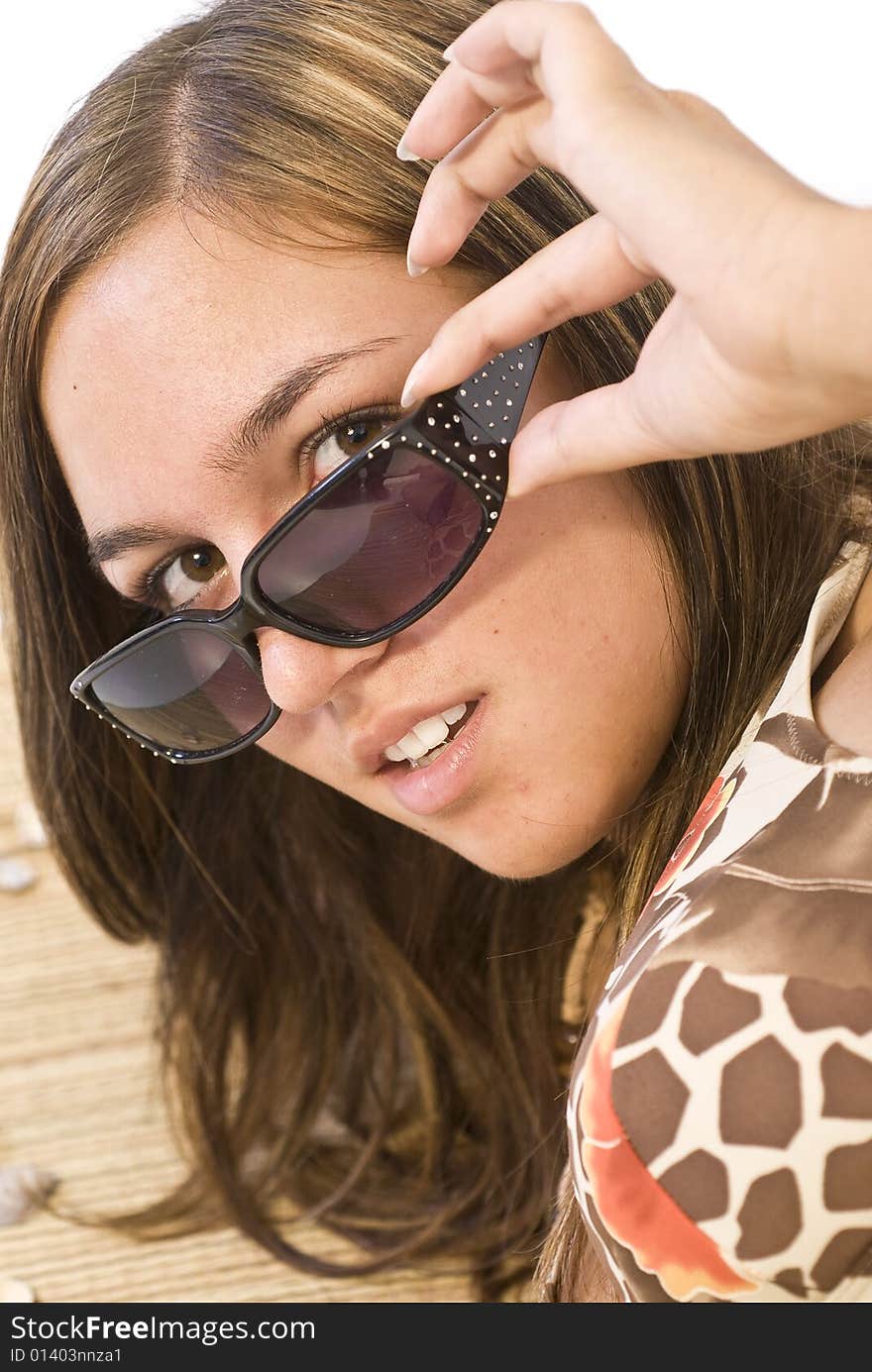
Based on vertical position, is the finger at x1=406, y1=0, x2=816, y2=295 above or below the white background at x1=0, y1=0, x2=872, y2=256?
above

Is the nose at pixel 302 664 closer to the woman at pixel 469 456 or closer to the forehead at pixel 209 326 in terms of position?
the woman at pixel 469 456

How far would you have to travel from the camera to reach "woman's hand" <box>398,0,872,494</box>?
2.27 ft

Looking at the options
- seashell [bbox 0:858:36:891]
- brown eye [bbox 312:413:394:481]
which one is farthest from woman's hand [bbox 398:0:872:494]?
seashell [bbox 0:858:36:891]

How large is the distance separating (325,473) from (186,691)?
28cm

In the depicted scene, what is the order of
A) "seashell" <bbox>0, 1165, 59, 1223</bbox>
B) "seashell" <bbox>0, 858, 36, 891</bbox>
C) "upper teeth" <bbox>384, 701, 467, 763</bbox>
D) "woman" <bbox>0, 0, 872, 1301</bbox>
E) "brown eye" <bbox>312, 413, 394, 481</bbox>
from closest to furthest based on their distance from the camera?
"woman" <bbox>0, 0, 872, 1301</bbox>
"brown eye" <bbox>312, 413, 394, 481</bbox>
"upper teeth" <bbox>384, 701, 467, 763</bbox>
"seashell" <bbox>0, 1165, 59, 1223</bbox>
"seashell" <bbox>0, 858, 36, 891</bbox>

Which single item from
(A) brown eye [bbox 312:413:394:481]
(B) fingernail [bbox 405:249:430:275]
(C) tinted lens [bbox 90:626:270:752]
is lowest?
(C) tinted lens [bbox 90:626:270:752]

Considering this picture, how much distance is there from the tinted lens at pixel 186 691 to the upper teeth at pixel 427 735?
0.12 meters

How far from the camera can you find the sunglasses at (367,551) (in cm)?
96

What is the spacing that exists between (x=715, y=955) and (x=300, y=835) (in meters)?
0.97

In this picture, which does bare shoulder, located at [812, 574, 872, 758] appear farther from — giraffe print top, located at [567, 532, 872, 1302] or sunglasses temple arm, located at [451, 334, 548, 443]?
sunglasses temple arm, located at [451, 334, 548, 443]

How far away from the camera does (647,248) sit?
2.44 feet

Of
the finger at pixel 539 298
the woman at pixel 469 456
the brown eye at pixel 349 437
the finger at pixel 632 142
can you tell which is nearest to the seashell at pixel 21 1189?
the woman at pixel 469 456

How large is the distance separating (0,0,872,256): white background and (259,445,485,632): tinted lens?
2.11 m

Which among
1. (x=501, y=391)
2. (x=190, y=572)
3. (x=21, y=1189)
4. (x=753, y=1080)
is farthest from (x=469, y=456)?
(x=21, y=1189)
